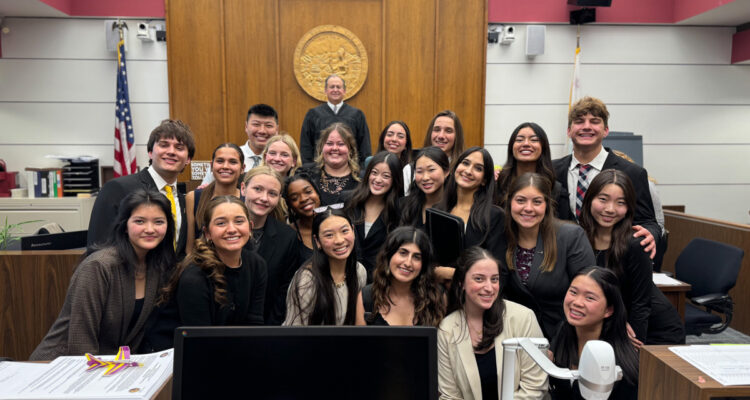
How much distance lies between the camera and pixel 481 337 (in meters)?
2.11

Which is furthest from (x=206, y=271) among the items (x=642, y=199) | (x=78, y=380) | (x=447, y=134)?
(x=642, y=199)

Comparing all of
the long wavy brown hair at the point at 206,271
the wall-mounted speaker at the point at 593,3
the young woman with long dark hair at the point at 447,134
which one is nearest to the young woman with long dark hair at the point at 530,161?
the young woman with long dark hair at the point at 447,134

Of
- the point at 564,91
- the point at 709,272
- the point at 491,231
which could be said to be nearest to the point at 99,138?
the point at 491,231

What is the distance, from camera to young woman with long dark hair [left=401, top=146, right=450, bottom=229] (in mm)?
2861

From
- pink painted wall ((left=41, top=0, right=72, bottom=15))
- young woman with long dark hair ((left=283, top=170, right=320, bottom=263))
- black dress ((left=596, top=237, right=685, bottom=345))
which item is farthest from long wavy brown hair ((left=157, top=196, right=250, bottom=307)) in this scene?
pink painted wall ((left=41, top=0, right=72, bottom=15))

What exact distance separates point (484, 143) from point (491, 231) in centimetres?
388

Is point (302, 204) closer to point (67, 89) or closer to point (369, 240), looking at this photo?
point (369, 240)

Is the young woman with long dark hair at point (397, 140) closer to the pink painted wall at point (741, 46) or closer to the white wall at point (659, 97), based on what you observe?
the white wall at point (659, 97)

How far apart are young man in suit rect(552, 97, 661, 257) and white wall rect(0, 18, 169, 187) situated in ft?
15.9

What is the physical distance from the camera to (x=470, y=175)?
2.72 m

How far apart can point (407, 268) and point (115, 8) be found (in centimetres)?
544

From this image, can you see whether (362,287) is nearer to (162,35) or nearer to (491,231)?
(491,231)

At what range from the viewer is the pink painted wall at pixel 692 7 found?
5.49 m

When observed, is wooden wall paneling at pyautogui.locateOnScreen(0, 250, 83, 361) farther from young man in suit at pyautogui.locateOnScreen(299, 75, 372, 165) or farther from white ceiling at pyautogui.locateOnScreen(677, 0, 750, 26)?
white ceiling at pyautogui.locateOnScreen(677, 0, 750, 26)
